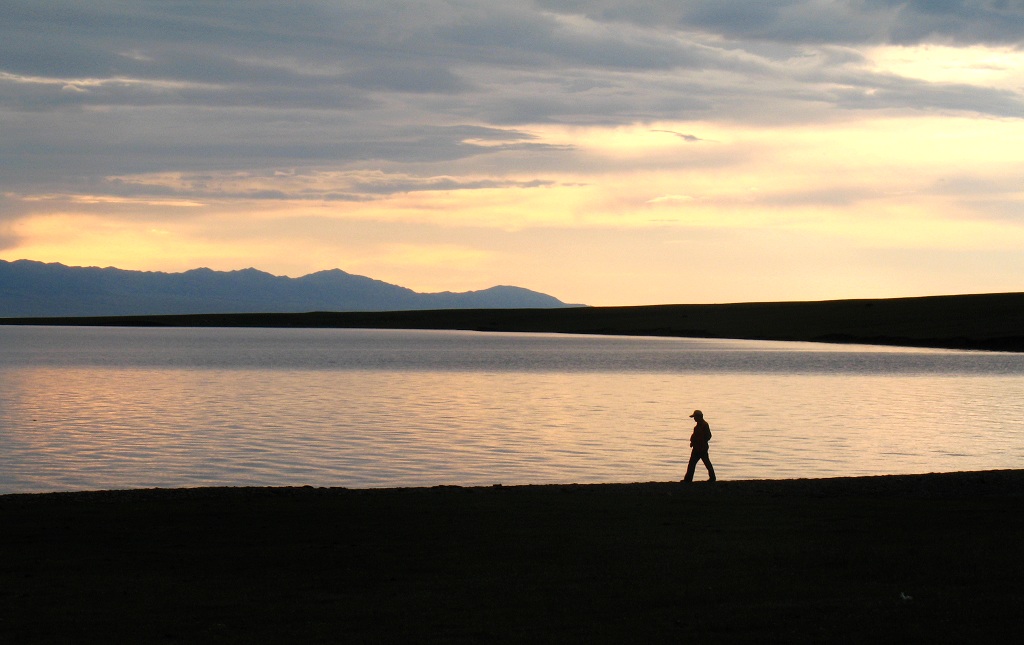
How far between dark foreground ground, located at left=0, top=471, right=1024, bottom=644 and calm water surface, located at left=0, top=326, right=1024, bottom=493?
599 centimetres

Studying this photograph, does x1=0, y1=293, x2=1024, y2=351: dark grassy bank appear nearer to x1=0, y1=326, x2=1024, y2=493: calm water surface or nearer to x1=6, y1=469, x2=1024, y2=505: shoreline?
x1=0, y1=326, x2=1024, y2=493: calm water surface

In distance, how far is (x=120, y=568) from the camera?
13273 millimetres

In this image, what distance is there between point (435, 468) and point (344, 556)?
11.9 metres

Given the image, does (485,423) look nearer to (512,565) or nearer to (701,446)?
(701,446)

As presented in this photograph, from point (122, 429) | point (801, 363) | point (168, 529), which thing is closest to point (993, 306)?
point (801, 363)

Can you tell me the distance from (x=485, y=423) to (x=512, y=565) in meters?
23.4

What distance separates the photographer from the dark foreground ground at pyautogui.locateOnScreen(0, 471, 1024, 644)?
10.3 meters

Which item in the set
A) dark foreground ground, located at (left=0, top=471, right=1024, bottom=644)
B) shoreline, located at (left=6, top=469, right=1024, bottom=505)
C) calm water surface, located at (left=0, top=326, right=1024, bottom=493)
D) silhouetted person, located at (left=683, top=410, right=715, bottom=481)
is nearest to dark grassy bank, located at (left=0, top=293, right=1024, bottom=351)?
calm water surface, located at (left=0, top=326, right=1024, bottom=493)

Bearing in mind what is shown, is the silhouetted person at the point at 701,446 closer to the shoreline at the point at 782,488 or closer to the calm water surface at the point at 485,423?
the shoreline at the point at 782,488

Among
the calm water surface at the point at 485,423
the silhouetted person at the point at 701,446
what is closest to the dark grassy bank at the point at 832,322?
the calm water surface at the point at 485,423

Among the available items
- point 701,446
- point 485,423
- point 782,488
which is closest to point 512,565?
point 782,488

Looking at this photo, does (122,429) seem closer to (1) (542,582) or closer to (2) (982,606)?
(1) (542,582)

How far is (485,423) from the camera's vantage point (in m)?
36.8

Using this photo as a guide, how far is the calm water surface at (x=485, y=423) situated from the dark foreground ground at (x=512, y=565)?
5988mm
